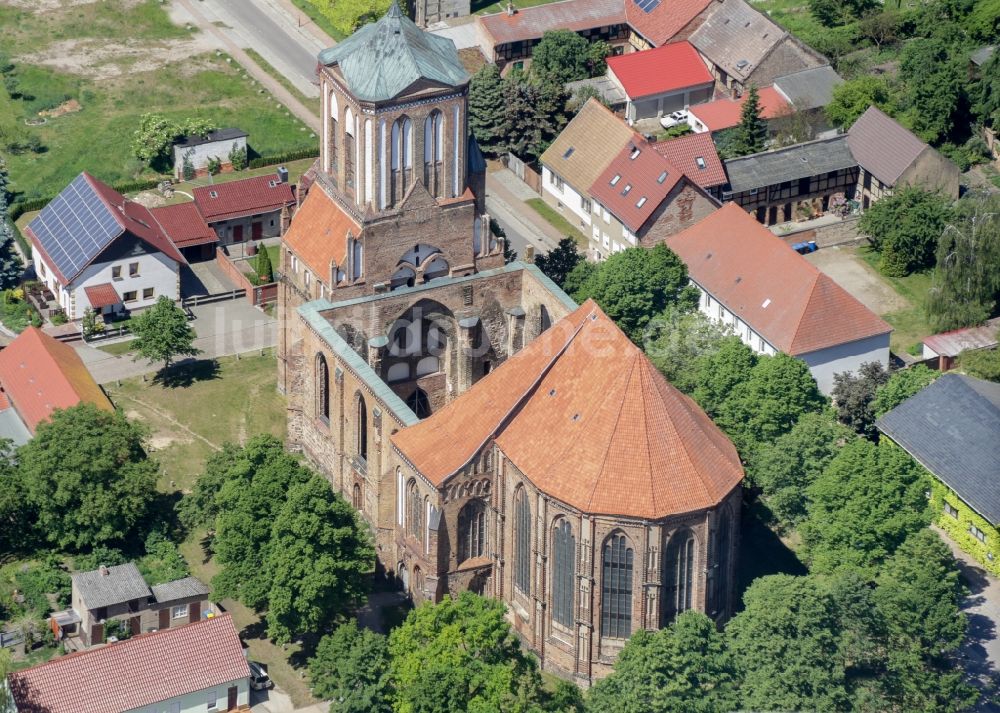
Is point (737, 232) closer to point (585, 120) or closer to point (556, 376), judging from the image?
point (585, 120)

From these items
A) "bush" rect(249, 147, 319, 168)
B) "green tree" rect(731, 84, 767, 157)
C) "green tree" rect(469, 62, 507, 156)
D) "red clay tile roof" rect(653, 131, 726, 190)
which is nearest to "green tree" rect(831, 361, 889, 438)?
"red clay tile roof" rect(653, 131, 726, 190)

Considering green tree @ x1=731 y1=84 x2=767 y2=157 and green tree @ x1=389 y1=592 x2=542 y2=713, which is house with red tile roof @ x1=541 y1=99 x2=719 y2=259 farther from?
green tree @ x1=389 y1=592 x2=542 y2=713

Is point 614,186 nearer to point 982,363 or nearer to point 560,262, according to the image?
point 560,262

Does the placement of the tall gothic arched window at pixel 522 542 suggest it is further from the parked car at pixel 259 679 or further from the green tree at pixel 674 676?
the parked car at pixel 259 679

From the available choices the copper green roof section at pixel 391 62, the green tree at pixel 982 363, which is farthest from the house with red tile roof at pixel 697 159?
the copper green roof section at pixel 391 62

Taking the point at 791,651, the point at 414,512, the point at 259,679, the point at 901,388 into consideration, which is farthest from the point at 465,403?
the point at 901,388

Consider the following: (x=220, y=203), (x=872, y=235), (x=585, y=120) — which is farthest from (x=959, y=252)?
(x=220, y=203)

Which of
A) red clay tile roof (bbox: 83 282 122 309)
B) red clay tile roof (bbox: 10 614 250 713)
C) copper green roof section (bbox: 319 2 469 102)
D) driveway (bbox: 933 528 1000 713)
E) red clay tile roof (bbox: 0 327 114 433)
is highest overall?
copper green roof section (bbox: 319 2 469 102)
